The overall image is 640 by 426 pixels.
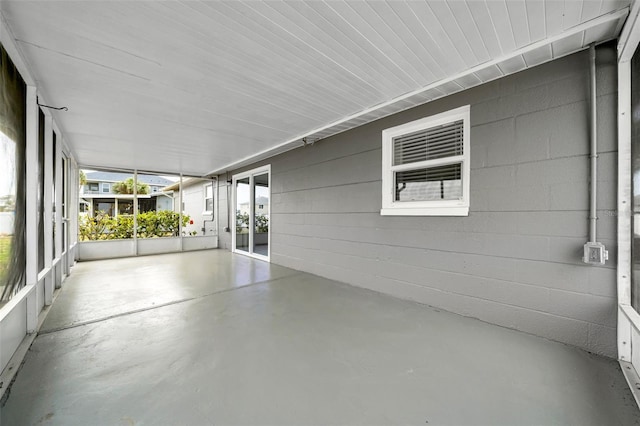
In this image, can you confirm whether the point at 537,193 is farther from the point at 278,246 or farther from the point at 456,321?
the point at 278,246

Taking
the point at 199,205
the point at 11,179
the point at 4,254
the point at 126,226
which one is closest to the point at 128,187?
the point at 199,205

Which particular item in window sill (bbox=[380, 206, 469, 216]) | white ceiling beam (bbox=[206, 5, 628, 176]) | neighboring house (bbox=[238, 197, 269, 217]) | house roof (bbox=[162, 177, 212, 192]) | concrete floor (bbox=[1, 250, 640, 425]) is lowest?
concrete floor (bbox=[1, 250, 640, 425])

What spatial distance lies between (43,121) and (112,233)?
4961 mm

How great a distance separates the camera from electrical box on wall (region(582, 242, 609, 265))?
207cm

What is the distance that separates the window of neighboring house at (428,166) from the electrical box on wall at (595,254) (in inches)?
39.4

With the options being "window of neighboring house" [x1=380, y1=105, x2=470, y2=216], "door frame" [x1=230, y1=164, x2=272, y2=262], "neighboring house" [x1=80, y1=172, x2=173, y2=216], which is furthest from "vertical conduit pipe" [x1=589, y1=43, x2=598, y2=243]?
"neighboring house" [x1=80, y1=172, x2=173, y2=216]

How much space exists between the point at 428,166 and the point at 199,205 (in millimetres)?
8746

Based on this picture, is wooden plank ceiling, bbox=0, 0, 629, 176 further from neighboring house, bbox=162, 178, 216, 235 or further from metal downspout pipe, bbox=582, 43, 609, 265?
neighboring house, bbox=162, 178, 216, 235

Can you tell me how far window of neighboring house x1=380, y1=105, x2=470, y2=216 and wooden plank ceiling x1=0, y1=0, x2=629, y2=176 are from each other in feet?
1.14

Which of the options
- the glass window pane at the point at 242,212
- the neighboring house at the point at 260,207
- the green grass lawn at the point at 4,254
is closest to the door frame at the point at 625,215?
the green grass lawn at the point at 4,254

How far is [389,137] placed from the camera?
3756mm

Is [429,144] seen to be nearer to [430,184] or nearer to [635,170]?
[430,184]

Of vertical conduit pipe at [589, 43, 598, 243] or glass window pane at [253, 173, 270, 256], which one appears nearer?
vertical conduit pipe at [589, 43, 598, 243]

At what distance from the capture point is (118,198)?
37.5ft
